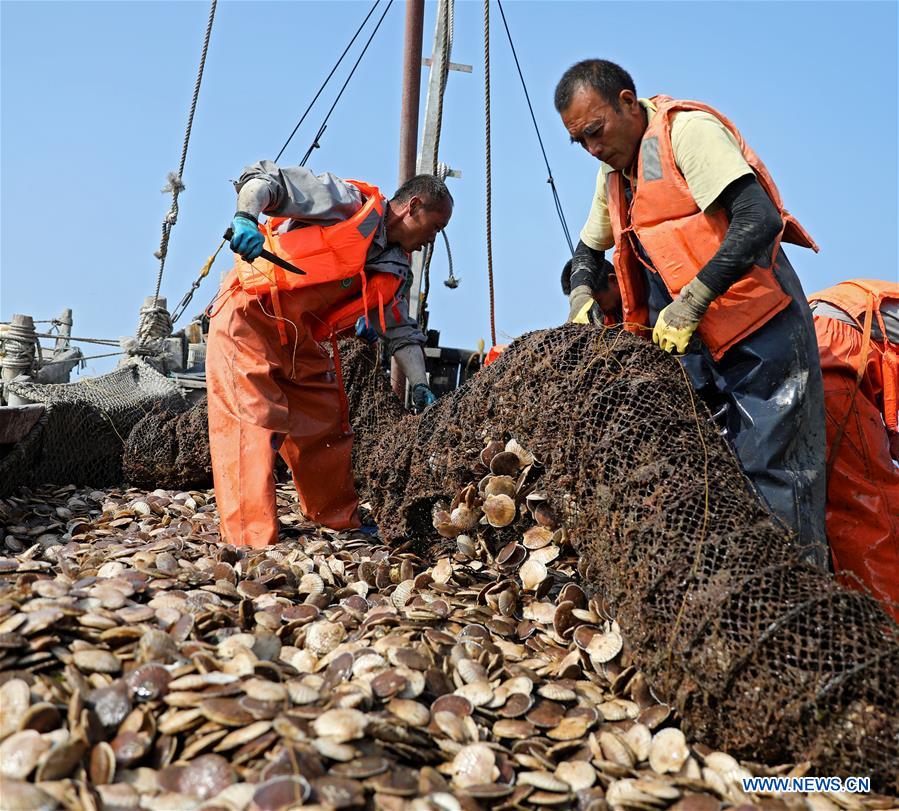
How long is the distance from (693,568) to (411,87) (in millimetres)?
6918

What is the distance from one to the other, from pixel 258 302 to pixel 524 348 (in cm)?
176

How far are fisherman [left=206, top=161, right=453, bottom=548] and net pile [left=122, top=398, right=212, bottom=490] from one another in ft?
4.03

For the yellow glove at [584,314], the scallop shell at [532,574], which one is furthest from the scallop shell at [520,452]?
the yellow glove at [584,314]

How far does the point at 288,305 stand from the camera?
4676 millimetres

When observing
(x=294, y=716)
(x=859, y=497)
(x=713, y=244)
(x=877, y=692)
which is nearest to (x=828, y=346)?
(x=859, y=497)

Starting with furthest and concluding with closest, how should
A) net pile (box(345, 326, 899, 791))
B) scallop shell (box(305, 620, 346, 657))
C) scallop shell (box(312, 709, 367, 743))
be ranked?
scallop shell (box(305, 620, 346, 657)) → net pile (box(345, 326, 899, 791)) → scallop shell (box(312, 709, 367, 743))

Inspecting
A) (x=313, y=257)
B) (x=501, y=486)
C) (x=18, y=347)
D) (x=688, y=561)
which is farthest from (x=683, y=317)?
(x=18, y=347)

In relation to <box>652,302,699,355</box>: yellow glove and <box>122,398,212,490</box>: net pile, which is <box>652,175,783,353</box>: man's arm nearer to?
<box>652,302,699,355</box>: yellow glove

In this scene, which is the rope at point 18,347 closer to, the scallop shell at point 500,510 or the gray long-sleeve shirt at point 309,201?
the gray long-sleeve shirt at point 309,201

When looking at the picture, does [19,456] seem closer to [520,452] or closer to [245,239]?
[245,239]

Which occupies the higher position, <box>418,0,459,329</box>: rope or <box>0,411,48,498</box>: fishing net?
<box>418,0,459,329</box>: rope

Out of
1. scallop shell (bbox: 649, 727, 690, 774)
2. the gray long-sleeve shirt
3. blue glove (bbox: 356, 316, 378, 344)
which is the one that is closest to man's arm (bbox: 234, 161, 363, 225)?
the gray long-sleeve shirt

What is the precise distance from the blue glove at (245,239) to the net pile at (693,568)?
1373 millimetres

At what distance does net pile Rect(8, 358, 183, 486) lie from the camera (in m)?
6.09
